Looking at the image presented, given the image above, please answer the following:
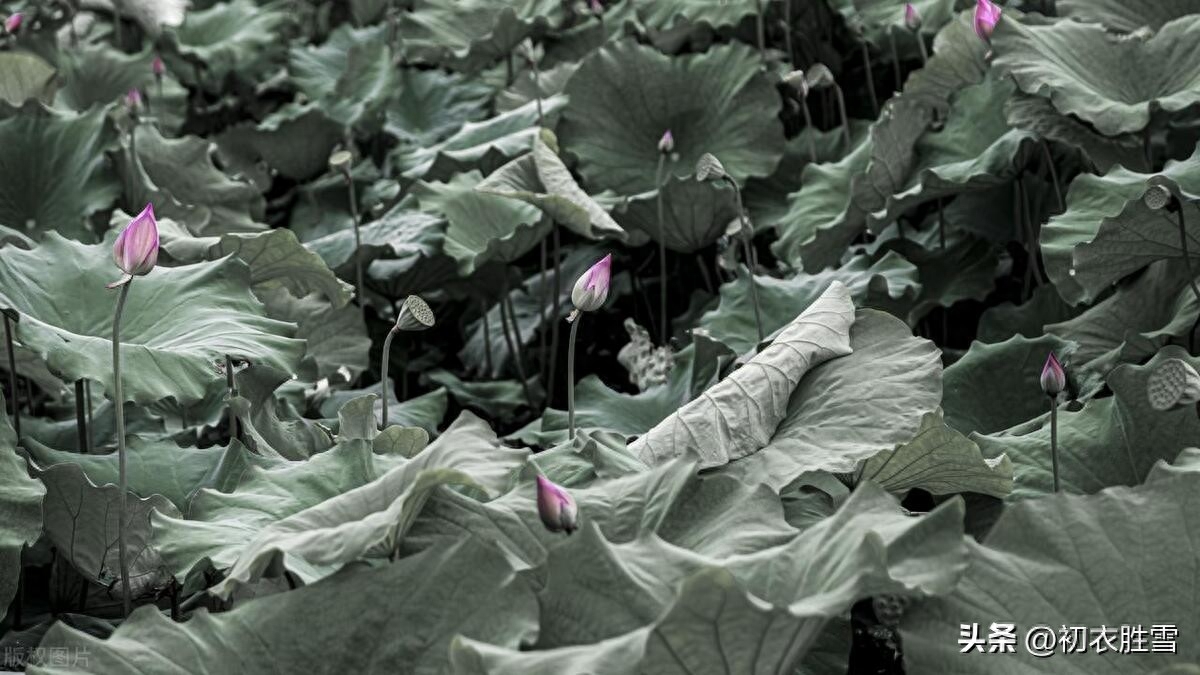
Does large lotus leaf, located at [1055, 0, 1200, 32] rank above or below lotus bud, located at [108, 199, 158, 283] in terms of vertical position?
below

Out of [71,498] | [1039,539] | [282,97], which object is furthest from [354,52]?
[1039,539]

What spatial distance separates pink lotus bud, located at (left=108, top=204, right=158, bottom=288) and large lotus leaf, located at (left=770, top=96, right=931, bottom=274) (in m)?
1.17

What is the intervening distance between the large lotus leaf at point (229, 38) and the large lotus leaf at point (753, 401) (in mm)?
2511

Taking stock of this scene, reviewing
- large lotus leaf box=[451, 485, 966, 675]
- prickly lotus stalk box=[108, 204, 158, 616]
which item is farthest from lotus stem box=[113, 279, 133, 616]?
large lotus leaf box=[451, 485, 966, 675]

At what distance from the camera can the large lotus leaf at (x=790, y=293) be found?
2119mm

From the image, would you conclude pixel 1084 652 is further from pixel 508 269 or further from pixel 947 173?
pixel 508 269

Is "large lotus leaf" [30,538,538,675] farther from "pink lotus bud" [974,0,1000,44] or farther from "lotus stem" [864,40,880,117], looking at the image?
"lotus stem" [864,40,880,117]

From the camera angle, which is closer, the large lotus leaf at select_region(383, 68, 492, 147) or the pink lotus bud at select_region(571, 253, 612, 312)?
the pink lotus bud at select_region(571, 253, 612, 312)

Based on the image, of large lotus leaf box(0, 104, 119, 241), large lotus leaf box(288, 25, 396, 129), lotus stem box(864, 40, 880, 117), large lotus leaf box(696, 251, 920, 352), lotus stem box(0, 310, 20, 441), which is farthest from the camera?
large lotus leaf box(288, 25, 396, 129)

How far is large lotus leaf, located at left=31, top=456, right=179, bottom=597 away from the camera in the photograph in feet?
5.18

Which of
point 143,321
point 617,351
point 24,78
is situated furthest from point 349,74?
point 143,321

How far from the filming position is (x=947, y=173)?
89.7 inches

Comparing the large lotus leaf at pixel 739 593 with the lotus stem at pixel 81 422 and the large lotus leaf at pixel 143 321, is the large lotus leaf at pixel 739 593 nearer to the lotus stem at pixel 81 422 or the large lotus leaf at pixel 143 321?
the large lotus leaf at pixel 143 321

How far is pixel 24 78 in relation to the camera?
3090mm
